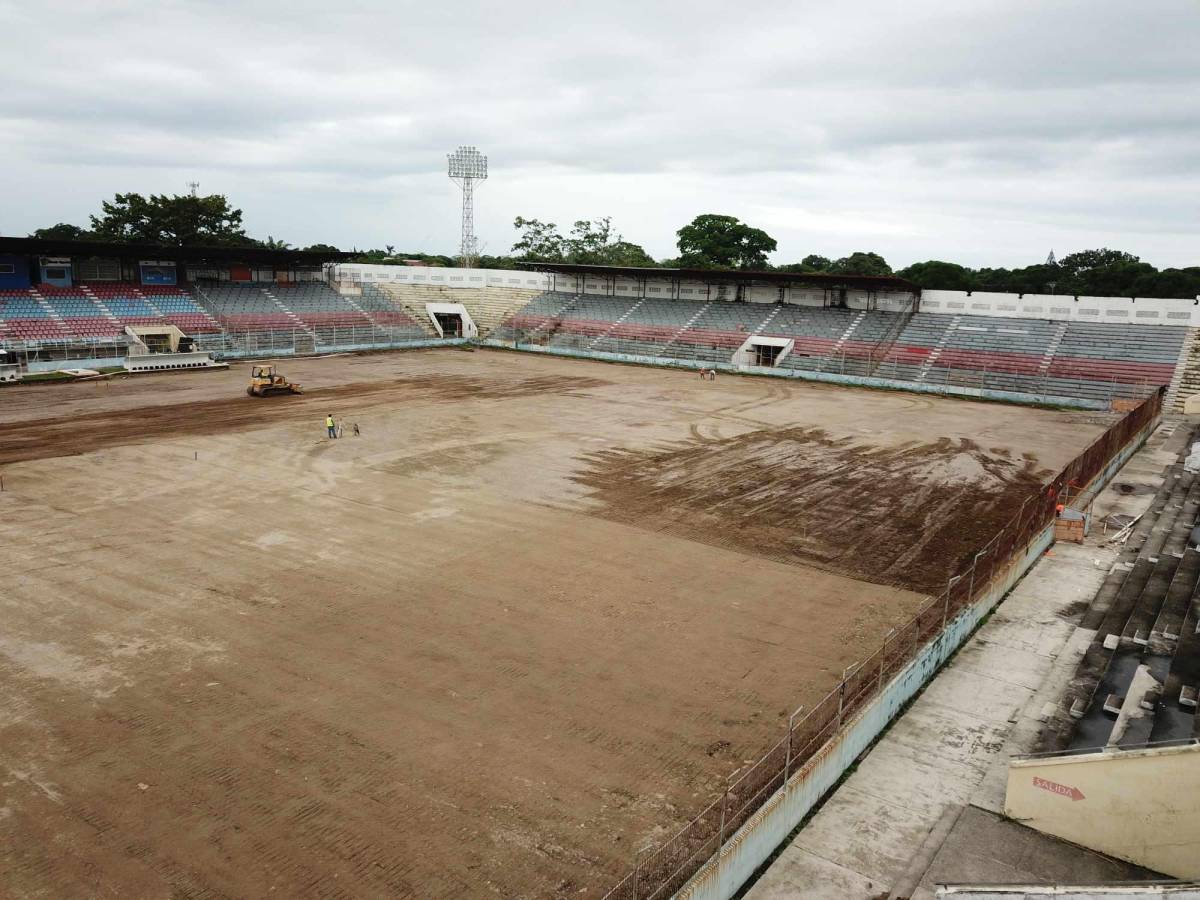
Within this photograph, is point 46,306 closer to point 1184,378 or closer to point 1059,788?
point 1059,788

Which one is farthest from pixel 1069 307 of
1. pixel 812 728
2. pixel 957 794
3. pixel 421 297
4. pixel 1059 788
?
pixel 421 297

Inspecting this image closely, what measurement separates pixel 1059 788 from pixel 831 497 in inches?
622

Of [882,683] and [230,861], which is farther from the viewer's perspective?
[882,683]

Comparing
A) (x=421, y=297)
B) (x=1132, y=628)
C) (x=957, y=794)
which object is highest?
(x=421, y=297)

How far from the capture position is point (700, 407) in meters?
42.4

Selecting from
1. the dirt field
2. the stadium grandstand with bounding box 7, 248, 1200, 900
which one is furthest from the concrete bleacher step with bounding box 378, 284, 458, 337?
the dirt field

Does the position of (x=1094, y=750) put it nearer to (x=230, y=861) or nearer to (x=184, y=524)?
(x=230, y=861)

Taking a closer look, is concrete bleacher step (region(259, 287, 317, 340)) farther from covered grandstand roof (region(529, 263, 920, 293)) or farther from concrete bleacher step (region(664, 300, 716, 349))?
concrete bleacher step (region(664, 300, 716, 349))

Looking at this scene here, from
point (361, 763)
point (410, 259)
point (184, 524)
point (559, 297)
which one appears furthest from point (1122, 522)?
point (410, 259)

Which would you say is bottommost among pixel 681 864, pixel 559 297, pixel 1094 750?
pixel 681 864

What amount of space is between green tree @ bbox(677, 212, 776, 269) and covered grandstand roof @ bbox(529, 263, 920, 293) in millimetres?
29505

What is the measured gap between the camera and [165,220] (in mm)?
82375

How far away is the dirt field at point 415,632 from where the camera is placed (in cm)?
1012

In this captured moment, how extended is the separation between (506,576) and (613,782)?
7.77 m
